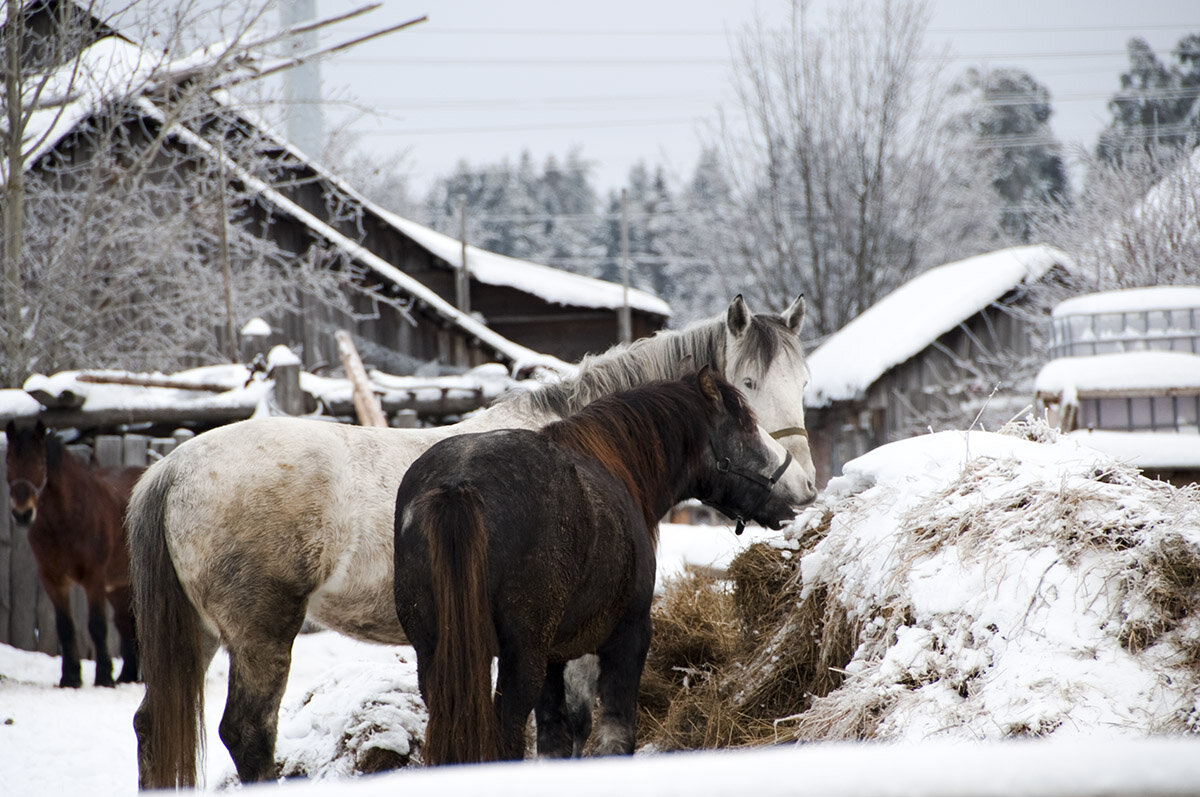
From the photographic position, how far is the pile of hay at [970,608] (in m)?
2.58

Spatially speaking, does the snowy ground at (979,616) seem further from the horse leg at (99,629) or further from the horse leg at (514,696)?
the horse leg at (99,629)

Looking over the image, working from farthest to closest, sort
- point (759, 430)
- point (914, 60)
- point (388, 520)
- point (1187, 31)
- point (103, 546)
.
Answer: point (1187, 31) < point (914, 60) < point (103, 546) < point (759, 430) < point (388, 520)

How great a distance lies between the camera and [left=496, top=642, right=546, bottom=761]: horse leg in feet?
8.87

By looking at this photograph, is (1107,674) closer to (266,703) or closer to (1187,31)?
(266,703)

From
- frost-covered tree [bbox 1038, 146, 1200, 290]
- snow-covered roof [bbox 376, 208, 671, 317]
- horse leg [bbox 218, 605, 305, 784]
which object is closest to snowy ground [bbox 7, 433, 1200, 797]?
horse leg [bbox 218, 605, 305, 784]

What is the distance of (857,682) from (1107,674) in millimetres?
763

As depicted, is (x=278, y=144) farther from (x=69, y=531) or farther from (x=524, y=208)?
(x=524, y=208)

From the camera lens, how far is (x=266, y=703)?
137 inches

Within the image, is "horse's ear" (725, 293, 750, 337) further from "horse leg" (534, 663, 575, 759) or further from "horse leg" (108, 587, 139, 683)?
"horse leg" (108, 587, 139, 683)

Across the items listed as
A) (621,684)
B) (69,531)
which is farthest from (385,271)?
(621,684)

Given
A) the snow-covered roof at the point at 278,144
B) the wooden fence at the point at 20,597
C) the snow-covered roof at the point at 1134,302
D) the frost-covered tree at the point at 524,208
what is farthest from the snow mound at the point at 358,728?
the frost-covered tree at the point at 524,208

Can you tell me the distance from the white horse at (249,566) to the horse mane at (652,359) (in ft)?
2.63

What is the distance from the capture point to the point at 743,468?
154 inches

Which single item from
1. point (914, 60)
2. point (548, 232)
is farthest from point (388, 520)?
point (548, 232)
